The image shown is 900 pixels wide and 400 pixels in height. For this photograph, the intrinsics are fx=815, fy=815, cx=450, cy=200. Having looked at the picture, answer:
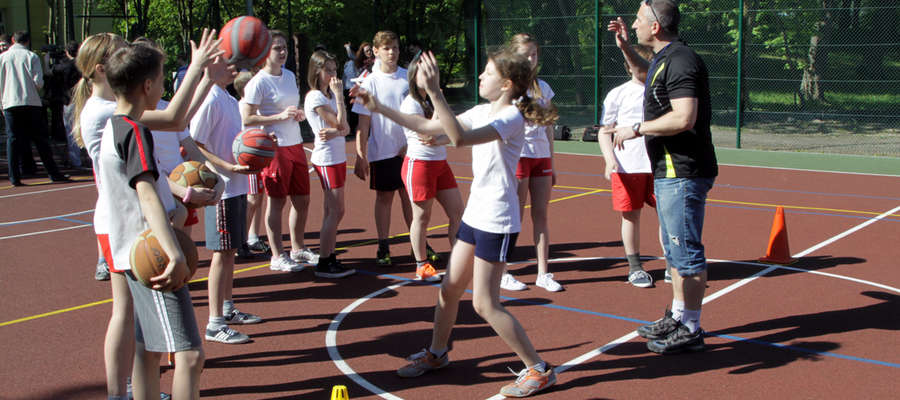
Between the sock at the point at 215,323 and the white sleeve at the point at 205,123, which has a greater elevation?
the white sleeve at the point at 205,123

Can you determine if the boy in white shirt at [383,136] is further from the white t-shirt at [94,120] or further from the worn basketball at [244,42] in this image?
the white t-shirt at [94,120]

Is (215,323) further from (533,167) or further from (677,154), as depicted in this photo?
(677,154)

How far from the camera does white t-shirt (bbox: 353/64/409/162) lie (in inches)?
280

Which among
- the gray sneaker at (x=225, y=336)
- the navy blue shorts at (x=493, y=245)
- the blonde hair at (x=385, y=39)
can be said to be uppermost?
the blonde hair at (x=385, y=39)

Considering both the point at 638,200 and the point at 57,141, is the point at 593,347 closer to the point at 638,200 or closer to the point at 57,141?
the point at 638,200

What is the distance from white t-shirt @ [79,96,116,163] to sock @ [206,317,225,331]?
173 cm

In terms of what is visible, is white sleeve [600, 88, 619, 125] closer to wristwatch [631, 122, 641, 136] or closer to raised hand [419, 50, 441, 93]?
wristwatch [631, 122, 641, 136]

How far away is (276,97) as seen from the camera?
7.04m

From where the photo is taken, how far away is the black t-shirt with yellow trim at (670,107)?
4.89 m

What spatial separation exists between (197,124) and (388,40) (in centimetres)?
200

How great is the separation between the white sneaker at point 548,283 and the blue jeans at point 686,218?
158cm

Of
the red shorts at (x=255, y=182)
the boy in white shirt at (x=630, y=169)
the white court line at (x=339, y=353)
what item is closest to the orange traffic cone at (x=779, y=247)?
the boy in white shirt at (x=630, y=169)

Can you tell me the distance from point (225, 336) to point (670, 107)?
10.6 ft

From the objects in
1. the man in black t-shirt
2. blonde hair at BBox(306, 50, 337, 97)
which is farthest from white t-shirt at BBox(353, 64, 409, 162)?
the man in black t-shirt
